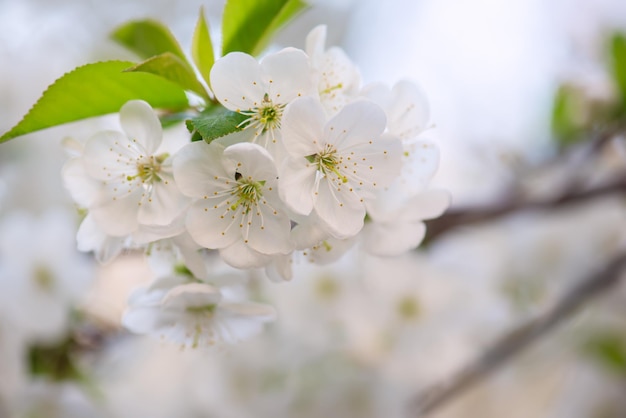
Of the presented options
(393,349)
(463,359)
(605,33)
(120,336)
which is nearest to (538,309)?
(463,359)

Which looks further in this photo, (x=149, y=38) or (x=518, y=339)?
(x=518, y=339)

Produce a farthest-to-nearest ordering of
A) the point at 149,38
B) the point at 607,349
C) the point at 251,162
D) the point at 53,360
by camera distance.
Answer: the point at 607,349
the point at 53,360
the point at 149,38
the point at 251,162

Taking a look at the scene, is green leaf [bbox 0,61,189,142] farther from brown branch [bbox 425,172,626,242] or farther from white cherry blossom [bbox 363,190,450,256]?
brown branch [bbox 425,172,626,242]

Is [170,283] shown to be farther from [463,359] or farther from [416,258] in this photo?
[463,359]

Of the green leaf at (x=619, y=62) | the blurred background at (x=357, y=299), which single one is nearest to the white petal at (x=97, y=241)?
the blurred background at (x=357, y=299)

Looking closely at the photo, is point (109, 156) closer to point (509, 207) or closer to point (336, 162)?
point (336, 162)

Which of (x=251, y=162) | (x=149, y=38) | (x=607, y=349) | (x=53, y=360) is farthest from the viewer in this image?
(x=607, y=349)

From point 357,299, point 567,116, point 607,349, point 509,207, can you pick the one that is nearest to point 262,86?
point 357,299
